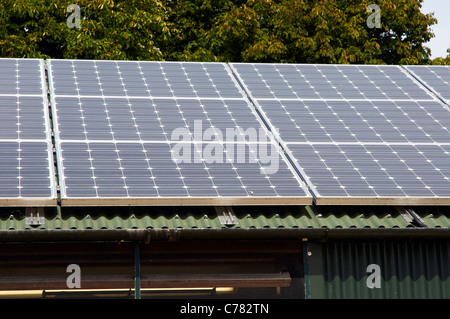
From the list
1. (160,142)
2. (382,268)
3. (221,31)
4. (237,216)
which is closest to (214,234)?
(237,216)

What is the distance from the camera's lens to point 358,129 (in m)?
15.6

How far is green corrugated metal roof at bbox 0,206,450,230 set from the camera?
1236cm

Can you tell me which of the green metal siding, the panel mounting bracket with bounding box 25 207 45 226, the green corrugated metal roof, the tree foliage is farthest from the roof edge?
the tree foliage

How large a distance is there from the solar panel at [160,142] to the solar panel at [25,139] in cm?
23

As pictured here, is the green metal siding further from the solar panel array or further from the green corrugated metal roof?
the solar panel array

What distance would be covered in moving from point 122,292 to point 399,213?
16.8 feet

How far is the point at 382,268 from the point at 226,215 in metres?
2.78

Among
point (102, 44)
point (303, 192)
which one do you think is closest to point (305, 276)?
point (303, 192)

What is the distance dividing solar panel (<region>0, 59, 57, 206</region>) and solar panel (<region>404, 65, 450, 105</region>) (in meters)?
8.57

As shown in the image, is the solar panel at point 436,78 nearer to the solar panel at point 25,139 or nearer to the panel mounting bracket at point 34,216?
the solar panel at point 25,139

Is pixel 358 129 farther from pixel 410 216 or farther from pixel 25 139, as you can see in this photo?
pixel 25 139

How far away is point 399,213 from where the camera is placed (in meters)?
13.5

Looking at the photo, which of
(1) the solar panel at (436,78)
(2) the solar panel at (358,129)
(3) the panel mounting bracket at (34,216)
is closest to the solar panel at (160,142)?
(3) the panel mounting bracket at (34,216)
